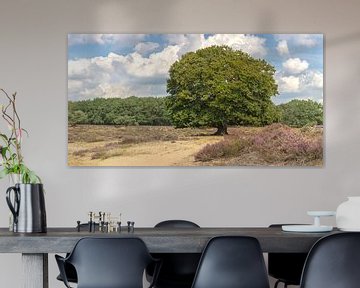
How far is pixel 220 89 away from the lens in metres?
6.01

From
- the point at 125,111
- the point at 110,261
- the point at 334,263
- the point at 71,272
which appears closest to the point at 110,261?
the point at 110,261

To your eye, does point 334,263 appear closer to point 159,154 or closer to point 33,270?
point 33,270

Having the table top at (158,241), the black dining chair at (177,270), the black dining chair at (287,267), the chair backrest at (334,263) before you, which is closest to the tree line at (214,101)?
the black dining chair at (287,267)

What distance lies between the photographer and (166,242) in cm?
370

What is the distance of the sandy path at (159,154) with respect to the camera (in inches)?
234

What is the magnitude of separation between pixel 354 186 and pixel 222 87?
131cm

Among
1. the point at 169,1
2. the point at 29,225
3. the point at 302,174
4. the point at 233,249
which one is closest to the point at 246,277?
the point at 233,249

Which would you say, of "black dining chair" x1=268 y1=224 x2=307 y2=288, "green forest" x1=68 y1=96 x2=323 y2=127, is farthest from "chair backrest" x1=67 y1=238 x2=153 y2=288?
"green forest" x1=68 y1=96 x2=323 y2=127

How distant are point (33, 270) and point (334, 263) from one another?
4.83 feet

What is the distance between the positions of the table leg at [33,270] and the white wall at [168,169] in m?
2.11

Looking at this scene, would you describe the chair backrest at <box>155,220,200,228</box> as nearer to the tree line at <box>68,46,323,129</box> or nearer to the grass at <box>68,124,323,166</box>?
the grass at <box>68,124,323,166</box>

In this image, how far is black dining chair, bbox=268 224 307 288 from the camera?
4738 mm

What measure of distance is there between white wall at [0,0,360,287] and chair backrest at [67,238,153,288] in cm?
220

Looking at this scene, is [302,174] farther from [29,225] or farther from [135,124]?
[29,225]
